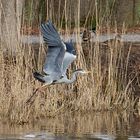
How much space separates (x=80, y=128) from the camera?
12078mm

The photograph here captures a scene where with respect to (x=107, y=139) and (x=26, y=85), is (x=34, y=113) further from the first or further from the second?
(x=107, y=139)

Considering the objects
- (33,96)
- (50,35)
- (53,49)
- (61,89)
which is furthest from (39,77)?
(61,89)

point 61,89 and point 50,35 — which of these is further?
point 61,89

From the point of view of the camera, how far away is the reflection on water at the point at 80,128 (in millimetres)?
11164

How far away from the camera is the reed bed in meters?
12.4

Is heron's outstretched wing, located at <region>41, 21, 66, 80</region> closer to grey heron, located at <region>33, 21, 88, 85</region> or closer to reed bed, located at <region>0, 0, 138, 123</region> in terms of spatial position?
grey heron, located at <region>33, 21, 88, 85</region>

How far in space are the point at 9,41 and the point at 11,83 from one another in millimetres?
2174

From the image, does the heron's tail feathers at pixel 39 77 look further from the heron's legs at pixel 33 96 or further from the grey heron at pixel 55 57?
the heron's legs at pixel 33 96

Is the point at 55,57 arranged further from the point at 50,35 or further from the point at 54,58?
the point at 50,35

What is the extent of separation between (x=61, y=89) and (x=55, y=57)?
5.19ft

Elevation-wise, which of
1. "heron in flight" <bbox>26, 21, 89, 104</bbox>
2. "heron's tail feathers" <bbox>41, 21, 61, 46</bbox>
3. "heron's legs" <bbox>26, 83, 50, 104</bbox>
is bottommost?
"heron's legs" <bbox>26, 83, 50, 104</bbox>

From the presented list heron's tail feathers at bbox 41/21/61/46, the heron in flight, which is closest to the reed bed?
the heron in flight

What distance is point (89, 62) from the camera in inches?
573

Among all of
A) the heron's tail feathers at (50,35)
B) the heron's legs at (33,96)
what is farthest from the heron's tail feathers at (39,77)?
the heron's tail feathers at (50,35)
